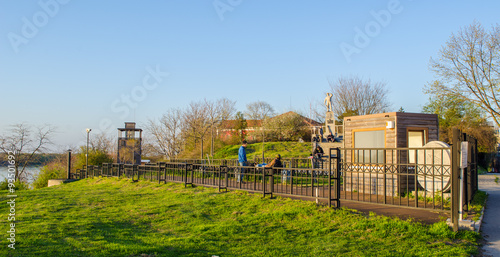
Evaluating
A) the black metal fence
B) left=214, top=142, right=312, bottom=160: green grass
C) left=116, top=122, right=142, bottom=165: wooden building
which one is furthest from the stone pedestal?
left=116, top=122, right=142, bottom=165: wooden building

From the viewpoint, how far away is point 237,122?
48094mm

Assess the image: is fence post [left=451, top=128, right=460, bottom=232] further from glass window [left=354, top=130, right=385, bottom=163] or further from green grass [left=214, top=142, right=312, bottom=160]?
green grass [left=214, top=142, right=312, bottom=160]

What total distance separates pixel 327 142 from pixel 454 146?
23.9 m

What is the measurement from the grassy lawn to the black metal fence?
0.65 meters

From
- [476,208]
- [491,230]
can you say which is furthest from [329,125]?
[491,230]

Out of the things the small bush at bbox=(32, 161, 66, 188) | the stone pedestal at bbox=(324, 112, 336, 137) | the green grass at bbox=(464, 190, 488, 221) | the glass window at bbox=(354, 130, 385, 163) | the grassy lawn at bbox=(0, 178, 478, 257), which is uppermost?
the stone pedestal at bbox=(324, 112, 336, 137)

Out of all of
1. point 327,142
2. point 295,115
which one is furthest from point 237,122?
point 327,142

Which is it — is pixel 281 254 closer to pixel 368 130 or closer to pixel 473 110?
pixel 368 130

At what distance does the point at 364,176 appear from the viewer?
30.6ft

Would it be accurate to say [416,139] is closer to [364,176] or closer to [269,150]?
[364,176]

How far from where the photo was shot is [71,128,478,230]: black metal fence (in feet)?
22.8

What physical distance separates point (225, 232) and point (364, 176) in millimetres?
4555

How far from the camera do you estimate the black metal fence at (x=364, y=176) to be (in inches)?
274

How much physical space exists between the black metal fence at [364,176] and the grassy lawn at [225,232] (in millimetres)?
646
